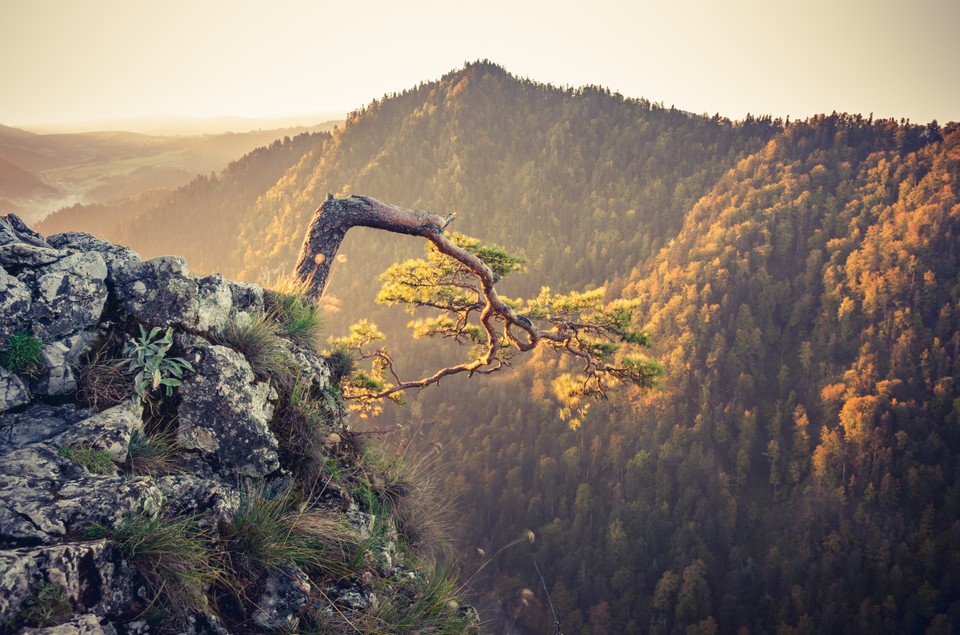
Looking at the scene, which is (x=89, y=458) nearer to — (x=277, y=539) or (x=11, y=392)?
(x=11, y=392)

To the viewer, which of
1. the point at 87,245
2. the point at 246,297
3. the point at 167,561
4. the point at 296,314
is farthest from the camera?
the point at 296,314

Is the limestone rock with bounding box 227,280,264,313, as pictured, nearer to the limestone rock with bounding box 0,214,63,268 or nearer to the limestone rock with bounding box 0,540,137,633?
the limestone rock with bounding box 0,214,63,268


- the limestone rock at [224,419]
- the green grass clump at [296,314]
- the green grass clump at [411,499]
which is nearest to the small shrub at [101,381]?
the limestone rock at [224,419]

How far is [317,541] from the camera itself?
10.5 feet

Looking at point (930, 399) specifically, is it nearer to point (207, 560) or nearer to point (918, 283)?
point (918, 283)

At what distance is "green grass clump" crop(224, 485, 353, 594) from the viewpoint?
290 centimetres

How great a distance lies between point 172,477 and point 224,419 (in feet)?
2.31

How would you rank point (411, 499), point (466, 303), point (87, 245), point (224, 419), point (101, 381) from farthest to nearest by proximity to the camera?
point (466, 303)
point (411, 499)
point (87, 245)
point (224, 419)
point (101, 381)

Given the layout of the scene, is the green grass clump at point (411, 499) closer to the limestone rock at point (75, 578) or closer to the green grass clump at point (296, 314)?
the green grass clump at point (296, 314)

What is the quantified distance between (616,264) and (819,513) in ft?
310

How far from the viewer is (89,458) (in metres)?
2.81

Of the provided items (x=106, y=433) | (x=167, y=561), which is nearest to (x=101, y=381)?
(x=106, y=433)

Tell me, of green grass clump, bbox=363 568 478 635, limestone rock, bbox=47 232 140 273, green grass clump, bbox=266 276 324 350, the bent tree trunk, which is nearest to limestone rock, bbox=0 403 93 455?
limestone rock, bbox=47 232 140 273

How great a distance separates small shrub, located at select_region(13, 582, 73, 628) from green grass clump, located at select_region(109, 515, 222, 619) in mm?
312
